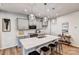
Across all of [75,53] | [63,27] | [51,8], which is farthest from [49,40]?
[51,8]

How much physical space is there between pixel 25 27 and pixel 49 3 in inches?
27.3

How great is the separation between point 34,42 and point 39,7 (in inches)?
29.4

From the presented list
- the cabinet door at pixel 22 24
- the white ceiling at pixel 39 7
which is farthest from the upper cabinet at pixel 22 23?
the white ceiling at pixel 39 7

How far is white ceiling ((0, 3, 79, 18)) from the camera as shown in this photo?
1.55 metres

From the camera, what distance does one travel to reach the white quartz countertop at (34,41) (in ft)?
5.39

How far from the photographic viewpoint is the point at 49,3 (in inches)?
62.1

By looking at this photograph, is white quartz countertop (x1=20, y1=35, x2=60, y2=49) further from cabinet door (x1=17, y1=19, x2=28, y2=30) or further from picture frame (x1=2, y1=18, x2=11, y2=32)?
picture frame (x1=2, y1=18, x2=11, y2=32)

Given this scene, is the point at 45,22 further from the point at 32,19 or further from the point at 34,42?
the point at 34,42

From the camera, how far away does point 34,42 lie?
1.71m

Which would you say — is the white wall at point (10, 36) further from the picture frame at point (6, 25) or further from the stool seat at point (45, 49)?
the stool seat at point (45, 49)

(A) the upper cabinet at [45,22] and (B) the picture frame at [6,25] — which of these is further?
(A) the upper cabinet at [45,22]

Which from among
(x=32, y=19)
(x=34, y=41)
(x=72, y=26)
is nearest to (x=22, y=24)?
(x=32, y=19)

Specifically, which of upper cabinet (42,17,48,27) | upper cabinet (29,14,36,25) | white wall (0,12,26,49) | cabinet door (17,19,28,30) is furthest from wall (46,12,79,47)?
white wall (0,12,26,49)

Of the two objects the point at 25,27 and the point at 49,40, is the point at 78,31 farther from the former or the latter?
the point at 25,27
